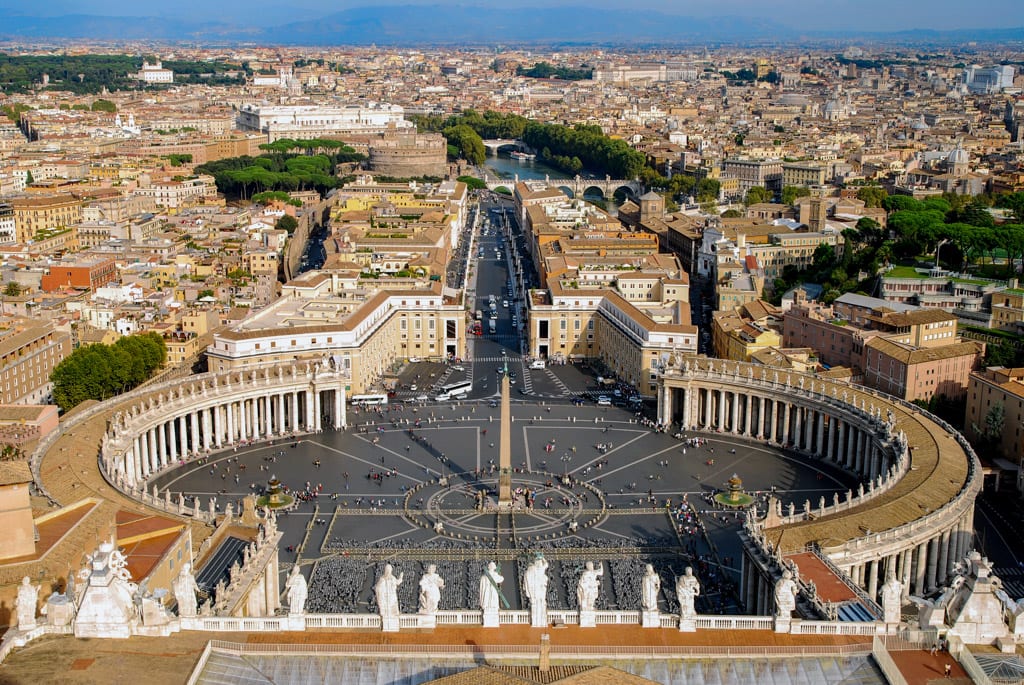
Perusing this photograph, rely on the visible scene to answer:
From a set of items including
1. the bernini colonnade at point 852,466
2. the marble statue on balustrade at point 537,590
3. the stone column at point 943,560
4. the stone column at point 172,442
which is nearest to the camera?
the marble statue on balustrade at point 537,590

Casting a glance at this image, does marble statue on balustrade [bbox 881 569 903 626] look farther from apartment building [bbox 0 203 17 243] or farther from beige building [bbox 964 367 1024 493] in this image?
apartment building [bbox 0 203 17 243]

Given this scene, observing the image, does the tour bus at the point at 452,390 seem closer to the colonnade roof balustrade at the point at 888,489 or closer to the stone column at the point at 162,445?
the colonnade roof balustrade at the point at 888,489

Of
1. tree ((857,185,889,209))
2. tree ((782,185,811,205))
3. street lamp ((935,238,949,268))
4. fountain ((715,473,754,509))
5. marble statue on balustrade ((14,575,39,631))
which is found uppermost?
marble statue on balustrade ((14,575,39,631))

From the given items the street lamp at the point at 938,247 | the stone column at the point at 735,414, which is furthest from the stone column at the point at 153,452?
the street lamp at the point at 938,247

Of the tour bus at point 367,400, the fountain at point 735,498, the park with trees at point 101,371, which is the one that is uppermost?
the park with trees at point 101,371

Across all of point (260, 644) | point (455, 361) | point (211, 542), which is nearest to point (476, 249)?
point (455, 361)

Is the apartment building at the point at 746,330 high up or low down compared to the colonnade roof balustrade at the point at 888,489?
down

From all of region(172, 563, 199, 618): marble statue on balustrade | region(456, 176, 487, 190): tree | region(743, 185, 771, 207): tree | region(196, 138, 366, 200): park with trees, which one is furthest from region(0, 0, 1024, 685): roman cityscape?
region(456, 176, 487, 190): tree
